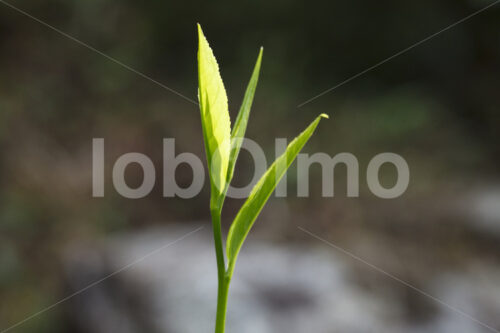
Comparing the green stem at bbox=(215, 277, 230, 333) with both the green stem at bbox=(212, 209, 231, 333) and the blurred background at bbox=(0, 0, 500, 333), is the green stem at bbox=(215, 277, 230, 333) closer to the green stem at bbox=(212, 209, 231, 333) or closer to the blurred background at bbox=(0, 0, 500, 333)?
the green stem at bbox=(212, 209, 231, 333)

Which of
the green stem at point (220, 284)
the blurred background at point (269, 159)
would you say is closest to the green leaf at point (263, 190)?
the green stem at point (220, 284)

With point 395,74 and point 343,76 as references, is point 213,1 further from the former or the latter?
point 395,74

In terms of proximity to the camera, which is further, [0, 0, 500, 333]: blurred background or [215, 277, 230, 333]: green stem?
[0, 0, 500, 333]: blurred background

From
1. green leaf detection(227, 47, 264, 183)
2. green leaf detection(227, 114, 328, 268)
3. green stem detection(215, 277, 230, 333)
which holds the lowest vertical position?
green stem detection(215, 277, 230, 333)

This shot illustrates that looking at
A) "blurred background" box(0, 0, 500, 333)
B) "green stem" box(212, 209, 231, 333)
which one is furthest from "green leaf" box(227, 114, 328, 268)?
"blurred background" box(0, 0, 500, 333)

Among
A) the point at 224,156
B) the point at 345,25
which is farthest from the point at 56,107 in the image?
the point at 224,156

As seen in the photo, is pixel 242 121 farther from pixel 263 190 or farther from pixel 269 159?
pixel 269 159
